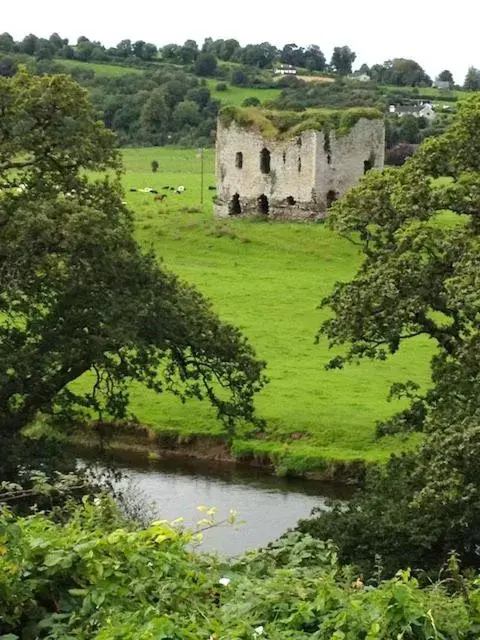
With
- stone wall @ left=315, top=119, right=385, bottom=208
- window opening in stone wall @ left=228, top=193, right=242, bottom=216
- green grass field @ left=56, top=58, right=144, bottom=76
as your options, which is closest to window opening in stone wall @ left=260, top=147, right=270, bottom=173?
window opening in stone wall @ left=228, top=193, right=242, bottom=216

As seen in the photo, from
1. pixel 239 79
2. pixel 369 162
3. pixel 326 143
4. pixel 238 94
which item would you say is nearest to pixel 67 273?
pixel 326 143

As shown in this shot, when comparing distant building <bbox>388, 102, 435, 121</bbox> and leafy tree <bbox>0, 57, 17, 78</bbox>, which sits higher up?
leafy tree <bbox>0, 57, 17, 78</bbox>

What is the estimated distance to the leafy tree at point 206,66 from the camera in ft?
553

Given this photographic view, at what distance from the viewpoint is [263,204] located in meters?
67.9

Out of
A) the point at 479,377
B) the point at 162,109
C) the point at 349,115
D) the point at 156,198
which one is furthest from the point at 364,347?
the point at 162,109

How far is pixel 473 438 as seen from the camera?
20.2 meters

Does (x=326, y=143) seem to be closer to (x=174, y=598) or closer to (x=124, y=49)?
(x=174, y=598)

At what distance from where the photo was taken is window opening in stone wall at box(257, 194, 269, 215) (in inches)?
2655

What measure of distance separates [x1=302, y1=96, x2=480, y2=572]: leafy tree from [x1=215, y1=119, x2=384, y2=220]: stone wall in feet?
121

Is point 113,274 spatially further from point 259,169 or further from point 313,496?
point 259,169

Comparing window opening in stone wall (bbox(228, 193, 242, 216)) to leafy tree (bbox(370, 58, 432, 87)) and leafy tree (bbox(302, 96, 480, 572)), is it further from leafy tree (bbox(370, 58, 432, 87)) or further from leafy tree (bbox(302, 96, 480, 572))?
leafy tree (bbox(370, 58, 432, 87))

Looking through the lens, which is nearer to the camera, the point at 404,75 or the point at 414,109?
the point at 414,109

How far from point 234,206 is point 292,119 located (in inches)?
237

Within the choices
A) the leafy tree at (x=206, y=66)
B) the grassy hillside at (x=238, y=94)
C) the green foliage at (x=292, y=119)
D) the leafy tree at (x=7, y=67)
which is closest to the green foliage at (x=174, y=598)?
the green foliage at (x=292, y=119)
